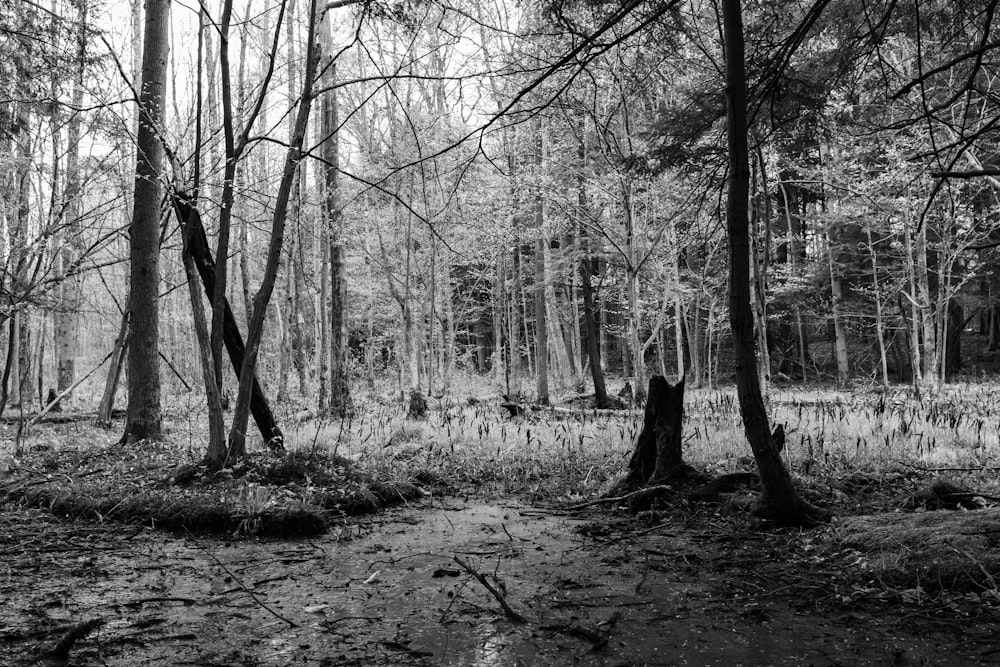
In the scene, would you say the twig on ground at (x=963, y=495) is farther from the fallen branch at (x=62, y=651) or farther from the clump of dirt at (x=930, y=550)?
→ the fallen branch at (x=62, y=651)

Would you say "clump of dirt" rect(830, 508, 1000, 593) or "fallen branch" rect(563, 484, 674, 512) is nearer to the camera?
"clump of dirt" rect(830, 508, 1000, 593)

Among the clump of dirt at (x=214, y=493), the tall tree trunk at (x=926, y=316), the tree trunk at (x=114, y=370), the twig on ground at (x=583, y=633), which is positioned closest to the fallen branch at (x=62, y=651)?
the twig on ground at (x=583, y=633)

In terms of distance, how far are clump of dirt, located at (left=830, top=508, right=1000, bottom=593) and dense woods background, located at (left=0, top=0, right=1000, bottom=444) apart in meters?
2.12

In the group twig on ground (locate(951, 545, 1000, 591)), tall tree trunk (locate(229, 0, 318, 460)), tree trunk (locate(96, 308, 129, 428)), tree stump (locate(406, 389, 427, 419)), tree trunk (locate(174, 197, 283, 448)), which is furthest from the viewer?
tree stump (locate(406, 389, 427, 419))

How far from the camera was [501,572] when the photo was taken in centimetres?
414

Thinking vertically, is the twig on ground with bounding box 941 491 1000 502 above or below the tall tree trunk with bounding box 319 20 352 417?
below

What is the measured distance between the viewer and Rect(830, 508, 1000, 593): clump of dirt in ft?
11.3

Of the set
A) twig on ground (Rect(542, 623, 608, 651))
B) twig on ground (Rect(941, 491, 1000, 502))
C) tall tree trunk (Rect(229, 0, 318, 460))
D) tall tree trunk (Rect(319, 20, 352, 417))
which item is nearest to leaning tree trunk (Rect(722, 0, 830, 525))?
twig on ground (Rect(941, 491, 1000, 502))

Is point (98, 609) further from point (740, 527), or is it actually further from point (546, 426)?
point (546, 426)

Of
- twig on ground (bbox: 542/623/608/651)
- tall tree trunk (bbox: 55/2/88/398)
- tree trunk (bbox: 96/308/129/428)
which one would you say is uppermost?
tall tree trunk (bbox: 55/2/88/398)

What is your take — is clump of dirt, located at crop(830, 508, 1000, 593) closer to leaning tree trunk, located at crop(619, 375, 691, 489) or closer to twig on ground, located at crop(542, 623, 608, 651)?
twig on ground, located at crop(542, 623, 608, 651)

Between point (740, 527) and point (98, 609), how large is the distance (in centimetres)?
442

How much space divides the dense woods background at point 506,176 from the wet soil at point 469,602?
93.2 inches

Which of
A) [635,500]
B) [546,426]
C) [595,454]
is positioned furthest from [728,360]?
[635,500]
